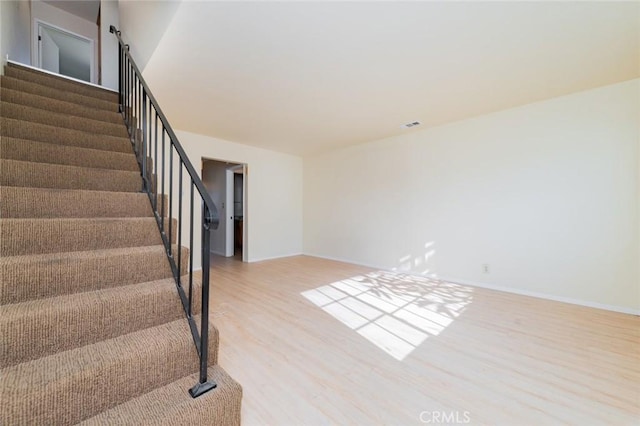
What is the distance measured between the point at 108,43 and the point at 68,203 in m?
3.87

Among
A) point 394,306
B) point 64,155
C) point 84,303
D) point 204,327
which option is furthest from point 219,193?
point 204,327

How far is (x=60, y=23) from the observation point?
407 centimetres

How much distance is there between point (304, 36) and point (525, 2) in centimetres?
149

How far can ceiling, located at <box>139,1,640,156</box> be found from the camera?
1.72 meters

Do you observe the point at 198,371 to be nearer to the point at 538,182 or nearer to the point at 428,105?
the point at 428,105

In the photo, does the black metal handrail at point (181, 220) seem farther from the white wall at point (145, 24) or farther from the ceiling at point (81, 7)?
the ceiling at point (81, 7)

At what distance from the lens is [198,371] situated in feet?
3.98

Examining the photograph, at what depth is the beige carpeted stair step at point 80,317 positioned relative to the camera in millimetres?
983

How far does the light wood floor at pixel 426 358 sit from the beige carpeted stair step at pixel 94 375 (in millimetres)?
509

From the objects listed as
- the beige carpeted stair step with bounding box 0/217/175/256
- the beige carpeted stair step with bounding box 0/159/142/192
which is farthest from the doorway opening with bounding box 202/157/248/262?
the beige carpeted stair step with bounding box 0/217/175/256

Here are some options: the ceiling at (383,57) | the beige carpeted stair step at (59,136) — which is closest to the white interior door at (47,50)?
the ceiling at (383,57)

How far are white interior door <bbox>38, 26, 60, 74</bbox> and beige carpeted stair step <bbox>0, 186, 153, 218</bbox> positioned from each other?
159 inches

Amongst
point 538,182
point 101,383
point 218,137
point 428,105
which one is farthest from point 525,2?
point 218,137

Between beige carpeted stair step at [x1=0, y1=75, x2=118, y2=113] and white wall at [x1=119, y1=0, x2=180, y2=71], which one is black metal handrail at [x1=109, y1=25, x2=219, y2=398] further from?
beige carpeted stair step at [x1=0, y1=75, x2=118, y2=113]
